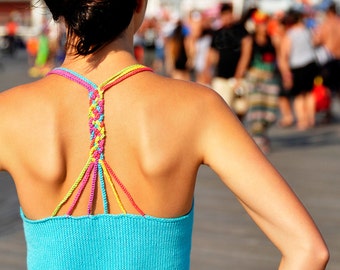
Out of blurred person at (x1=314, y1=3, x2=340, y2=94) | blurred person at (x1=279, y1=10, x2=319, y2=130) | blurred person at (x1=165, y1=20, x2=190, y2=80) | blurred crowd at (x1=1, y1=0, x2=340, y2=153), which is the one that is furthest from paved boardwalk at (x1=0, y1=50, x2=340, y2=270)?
blurred person at (x1=165, y1=20, x2=190, y2=80)

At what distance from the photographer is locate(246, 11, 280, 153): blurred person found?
11156 mm

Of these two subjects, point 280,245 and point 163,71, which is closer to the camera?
point 280,245

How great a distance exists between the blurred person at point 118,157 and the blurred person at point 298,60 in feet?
39.6

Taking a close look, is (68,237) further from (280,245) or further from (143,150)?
(280,245)

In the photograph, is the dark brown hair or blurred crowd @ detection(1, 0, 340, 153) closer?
the dark brown hair

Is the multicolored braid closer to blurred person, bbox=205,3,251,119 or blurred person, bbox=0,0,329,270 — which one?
blurred person, bbox=0,0,329,270

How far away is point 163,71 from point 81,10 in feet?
87.7

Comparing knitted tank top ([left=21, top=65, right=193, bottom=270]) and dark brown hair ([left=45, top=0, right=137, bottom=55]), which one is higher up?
dark brown hair ([left=45, top=0, right=137, bottom=55])

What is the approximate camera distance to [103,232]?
1.80 m

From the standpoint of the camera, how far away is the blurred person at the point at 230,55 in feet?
35.9

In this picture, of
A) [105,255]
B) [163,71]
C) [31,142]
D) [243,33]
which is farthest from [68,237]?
[163,71]

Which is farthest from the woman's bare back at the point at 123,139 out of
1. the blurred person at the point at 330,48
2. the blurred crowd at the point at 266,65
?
the blurred person at the point at 330,48

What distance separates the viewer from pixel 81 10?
177 cm

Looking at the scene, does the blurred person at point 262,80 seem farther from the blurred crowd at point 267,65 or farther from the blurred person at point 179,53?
the blurred person at point 179,53
